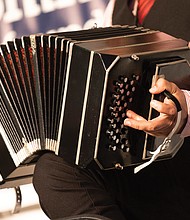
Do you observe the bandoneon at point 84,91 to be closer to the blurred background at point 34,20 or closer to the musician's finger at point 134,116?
the musician's finger at point 134,116

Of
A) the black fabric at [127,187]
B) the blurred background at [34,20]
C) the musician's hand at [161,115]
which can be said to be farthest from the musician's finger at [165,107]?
the blurred background at [34,20]

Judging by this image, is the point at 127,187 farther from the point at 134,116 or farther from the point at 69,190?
the point at 134,116

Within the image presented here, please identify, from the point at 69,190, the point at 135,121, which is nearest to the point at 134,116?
the point at 135,121

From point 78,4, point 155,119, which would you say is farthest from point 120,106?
point 78,4

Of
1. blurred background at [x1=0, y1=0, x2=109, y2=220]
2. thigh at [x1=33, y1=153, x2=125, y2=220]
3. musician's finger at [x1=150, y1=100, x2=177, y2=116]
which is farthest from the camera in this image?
blurred background at [x1=0, y1=0, x2=109, y2=220]

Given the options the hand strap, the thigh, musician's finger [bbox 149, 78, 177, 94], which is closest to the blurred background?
the thigh

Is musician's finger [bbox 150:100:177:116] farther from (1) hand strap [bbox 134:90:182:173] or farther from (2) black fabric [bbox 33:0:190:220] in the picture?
(2) black fabric [bbox 33:0:190:220]

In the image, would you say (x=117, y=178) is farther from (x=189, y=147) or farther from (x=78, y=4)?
(x=78, y=4)

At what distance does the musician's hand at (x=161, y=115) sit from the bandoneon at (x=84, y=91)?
23 millimetres

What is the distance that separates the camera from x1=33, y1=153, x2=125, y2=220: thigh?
4.79 feet

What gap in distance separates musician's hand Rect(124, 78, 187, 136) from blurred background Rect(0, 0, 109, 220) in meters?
0.94

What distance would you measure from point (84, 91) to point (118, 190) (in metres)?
0.35

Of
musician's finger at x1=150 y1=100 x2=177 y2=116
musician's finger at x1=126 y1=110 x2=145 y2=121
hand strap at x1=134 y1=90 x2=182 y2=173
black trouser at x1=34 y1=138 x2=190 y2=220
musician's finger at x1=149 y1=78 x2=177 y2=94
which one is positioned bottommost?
black trouser at x1=34 y1=138 x2=190 y2=220

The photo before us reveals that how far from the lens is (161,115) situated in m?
1.33
